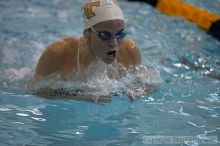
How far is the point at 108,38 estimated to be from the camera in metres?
3.26

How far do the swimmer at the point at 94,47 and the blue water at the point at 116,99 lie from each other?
0.27 m

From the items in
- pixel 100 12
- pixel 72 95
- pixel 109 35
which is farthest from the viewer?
pixel 72 95

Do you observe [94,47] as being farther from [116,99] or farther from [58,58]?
[116,99]

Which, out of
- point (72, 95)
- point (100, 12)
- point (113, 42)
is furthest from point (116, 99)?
point (100, 12)

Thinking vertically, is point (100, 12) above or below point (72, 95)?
above

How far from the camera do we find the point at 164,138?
120 inches

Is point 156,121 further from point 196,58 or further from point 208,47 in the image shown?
point 208,47

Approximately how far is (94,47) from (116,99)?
44 cm

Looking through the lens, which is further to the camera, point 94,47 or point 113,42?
point 94,47

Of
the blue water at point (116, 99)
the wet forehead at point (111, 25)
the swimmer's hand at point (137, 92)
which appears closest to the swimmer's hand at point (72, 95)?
the blue water at point (116, 99)

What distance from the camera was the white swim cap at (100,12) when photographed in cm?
333

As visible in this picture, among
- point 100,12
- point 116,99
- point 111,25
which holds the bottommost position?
point 116,99

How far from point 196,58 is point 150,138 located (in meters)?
1.98

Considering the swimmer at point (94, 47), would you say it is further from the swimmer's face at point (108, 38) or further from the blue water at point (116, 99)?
the blue water at point (116, 99)
